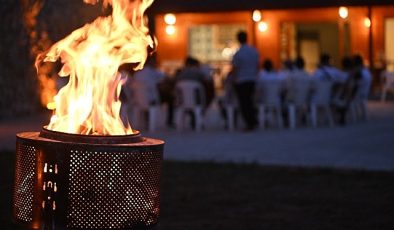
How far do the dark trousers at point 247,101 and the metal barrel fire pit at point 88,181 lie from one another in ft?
32.7

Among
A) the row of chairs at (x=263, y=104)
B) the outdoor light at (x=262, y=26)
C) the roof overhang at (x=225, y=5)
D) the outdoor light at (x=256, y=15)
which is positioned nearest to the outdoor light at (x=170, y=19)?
the roof overhang at (x=225, y=5)

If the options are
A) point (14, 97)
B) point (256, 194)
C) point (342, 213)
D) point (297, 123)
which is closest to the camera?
point (342, 213)

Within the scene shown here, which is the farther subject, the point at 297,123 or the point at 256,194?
the point at 297,123

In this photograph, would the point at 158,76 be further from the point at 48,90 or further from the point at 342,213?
the point at 342,213

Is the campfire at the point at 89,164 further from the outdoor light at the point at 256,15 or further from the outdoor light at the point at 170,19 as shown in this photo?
the outdoor light at the point at 170,19

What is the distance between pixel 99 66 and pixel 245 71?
9.38 metres

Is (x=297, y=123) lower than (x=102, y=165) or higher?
lower

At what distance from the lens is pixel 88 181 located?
5820 mm

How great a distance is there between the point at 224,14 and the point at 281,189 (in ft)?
63.9

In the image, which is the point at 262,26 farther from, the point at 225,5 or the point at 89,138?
the point at 89,138

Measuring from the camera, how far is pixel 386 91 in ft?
81.0

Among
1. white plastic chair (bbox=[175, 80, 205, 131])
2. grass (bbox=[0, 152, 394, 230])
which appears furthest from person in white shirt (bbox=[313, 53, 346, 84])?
grass (bbox=[0, 152, 394, 230])

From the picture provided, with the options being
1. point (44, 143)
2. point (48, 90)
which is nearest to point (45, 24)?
point (48, 90)

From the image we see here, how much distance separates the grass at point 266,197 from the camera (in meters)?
8.43
